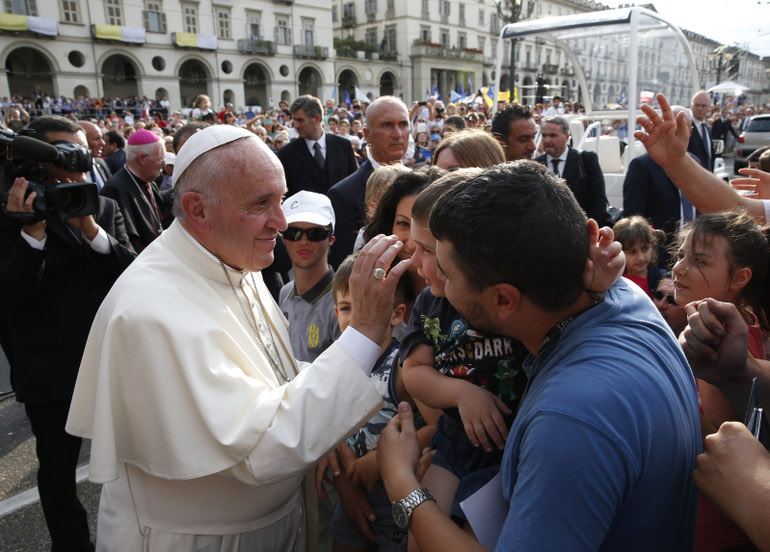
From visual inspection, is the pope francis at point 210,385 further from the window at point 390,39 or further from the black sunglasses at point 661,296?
the window at point 390,39

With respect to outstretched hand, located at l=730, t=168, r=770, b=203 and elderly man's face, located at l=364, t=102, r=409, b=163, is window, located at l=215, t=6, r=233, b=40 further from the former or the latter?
outstretched hand, located at l=730, t=168, r=770, b=203

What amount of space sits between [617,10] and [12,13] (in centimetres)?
4015

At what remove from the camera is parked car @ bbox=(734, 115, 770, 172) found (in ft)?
58.8

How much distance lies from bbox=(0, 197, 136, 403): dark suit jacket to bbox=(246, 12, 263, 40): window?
1857 inches

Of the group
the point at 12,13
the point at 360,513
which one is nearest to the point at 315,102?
the point at 360,513

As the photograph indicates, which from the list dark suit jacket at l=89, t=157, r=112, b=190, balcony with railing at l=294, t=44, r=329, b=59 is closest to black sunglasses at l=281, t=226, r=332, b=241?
dark suit jacket at l=89, t=157, r=112, b=190

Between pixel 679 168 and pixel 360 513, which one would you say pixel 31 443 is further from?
pixel 679 168

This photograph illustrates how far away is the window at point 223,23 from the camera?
4222cm

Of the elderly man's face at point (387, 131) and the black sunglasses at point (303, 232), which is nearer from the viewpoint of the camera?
the black sunglasses at point (303, 232)

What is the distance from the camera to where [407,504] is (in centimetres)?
138

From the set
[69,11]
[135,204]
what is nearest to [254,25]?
[69,11]

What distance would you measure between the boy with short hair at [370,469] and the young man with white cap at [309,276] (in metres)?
0.32

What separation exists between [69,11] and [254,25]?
47.1ft

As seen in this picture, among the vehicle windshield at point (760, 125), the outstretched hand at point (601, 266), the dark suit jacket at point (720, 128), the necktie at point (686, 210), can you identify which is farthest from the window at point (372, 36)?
the outstretched hand at point (601, 266)
